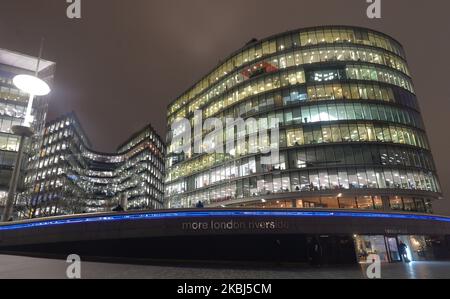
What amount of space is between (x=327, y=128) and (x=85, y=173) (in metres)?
127

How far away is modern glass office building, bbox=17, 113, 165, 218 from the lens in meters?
93.9

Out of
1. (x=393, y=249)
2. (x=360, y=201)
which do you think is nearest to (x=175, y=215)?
(x=393, y=249)

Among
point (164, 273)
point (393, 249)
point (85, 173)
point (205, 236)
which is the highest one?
point (85, 173)

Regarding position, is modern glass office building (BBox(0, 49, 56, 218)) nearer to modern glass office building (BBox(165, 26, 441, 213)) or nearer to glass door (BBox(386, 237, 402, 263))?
modern glass office building (BBox(165, 26, 441, 213))

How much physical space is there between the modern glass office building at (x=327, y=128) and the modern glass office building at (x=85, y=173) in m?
48.7

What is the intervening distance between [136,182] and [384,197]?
109 metres

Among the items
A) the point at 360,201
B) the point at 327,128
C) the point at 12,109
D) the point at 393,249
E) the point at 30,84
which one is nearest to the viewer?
the point at 30,84

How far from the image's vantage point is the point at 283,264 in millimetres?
19469

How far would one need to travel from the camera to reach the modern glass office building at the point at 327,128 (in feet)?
124

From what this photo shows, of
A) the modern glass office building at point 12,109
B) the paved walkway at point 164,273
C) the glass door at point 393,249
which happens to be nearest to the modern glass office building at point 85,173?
the modern glass office building at point 12,109

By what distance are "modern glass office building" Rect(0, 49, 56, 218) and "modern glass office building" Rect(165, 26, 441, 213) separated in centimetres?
4026

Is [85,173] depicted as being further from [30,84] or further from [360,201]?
[360,201]

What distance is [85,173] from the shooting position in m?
132
